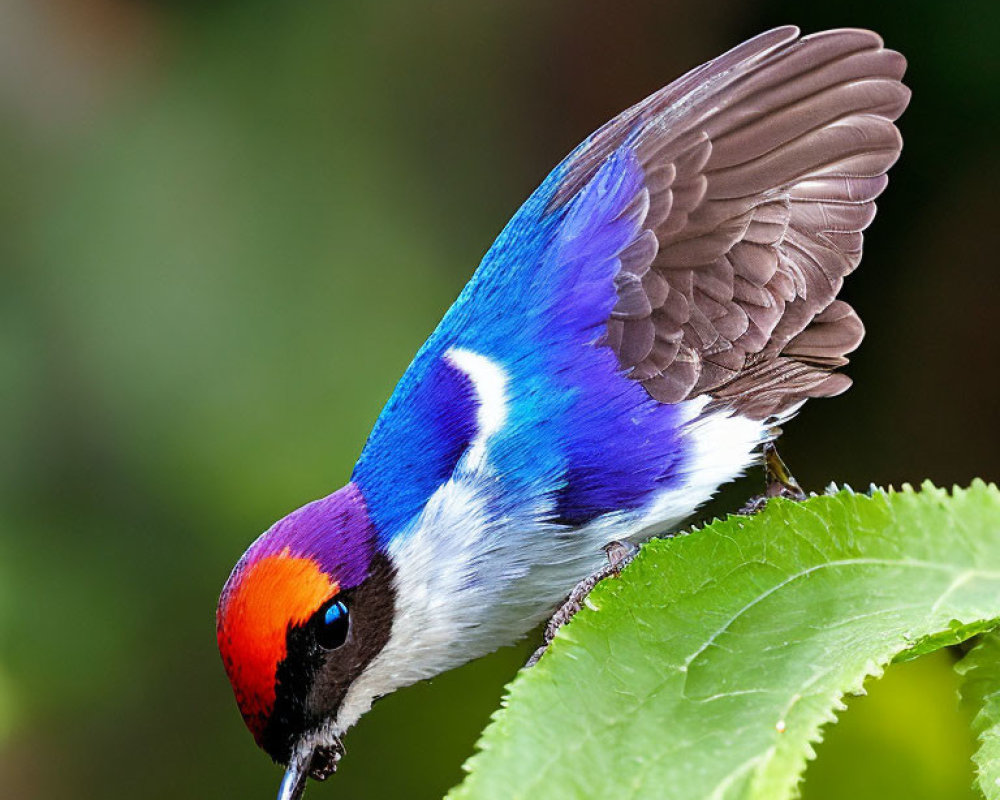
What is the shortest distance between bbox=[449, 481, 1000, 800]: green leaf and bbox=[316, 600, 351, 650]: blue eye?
595mm

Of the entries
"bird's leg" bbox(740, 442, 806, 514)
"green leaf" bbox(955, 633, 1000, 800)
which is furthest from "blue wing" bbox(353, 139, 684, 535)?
"green leaf" bbox(955, 633, 1000, 800)

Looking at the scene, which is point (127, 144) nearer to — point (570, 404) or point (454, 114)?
point (454, 114)

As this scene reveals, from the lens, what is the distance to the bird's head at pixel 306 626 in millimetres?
1832

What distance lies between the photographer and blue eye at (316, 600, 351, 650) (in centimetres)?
195

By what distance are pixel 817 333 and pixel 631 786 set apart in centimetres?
101

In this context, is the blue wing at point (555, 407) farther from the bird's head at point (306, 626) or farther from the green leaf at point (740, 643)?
the green leaf at point (740, 643)

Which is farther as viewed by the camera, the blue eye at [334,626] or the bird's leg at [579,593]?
the blue eye at [334,626]

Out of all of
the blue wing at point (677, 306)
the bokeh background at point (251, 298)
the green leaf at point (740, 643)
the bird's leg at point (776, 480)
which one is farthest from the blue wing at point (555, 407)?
the bokeh background at point (251, 298)

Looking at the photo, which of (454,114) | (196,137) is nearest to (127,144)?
(196,137)

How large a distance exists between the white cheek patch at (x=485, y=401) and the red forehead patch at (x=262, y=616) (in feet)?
1.02

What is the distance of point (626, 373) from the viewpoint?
6.70 ft

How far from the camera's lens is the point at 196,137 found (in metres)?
3.60

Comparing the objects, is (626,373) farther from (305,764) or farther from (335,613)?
(305,764)

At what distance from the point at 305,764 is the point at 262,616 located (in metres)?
0.32
